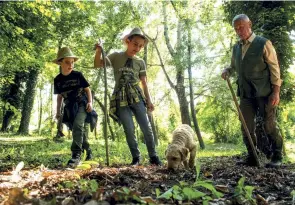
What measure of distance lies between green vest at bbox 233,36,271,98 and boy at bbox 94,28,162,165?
1956 millimetres

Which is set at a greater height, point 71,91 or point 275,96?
point 71,91

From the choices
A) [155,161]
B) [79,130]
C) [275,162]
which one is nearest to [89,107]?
[79,130]

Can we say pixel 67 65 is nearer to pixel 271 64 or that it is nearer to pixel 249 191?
pixel 271 64

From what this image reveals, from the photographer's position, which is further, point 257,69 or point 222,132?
point 222,132

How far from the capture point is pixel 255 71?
20.7ft

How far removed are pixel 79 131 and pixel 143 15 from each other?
1899cm

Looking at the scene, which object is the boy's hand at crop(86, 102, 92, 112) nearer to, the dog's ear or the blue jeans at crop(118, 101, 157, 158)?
the blue jeans at crop(118, 101, 157, 158)

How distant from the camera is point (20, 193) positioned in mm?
2461

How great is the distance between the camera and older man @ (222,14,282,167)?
616cm

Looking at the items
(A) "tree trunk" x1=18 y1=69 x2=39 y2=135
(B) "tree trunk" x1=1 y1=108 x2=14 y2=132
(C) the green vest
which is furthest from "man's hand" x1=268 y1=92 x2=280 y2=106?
(B) "tree trunk" x1=1 y1=108 x2=14 y2=132

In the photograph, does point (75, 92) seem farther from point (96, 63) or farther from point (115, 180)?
point (115, 180)

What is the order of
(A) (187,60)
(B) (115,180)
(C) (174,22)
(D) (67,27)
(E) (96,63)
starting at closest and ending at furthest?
(B) (115,180) → (E) (96,63) → (D) (67,27) → (A) (187,60) → (C) (174,22)

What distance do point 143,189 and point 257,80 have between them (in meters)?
3.77

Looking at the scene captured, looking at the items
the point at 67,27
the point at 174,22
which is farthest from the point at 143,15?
the point at 67,27
